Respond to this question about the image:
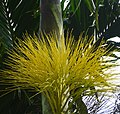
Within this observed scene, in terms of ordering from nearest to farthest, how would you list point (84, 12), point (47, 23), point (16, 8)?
point (47, 23)
point (16, 8)
point (84, 12)

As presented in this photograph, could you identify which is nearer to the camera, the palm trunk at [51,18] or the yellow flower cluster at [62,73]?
the yellow flower cluster at [62,73]

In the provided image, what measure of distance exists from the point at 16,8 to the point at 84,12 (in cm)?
43

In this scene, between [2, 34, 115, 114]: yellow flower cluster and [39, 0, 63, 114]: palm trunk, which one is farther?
[39, 0, 63, 114]: palm trunk

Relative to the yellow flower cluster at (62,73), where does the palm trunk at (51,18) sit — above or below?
above

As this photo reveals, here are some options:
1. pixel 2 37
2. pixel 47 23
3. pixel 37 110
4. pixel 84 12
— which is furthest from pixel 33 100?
pixel 47 23

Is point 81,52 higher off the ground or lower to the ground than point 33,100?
higher

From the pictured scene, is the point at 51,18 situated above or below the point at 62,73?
above

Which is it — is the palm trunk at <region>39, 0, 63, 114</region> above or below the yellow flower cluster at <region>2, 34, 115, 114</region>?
above

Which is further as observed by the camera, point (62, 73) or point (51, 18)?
point (51, 18)

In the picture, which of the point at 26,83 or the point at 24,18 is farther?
the point at 24,18

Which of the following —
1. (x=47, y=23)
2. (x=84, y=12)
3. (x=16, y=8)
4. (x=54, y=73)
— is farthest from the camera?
(x=84, y=12)

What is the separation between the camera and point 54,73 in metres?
0.83

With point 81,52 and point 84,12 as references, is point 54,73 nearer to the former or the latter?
point 81,52

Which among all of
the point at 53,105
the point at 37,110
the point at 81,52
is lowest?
the point at 37,110
